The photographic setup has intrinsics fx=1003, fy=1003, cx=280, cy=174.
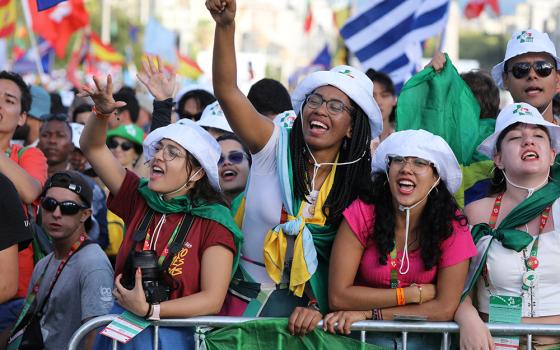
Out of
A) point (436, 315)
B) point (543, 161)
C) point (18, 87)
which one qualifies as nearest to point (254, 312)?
point (436, 315)

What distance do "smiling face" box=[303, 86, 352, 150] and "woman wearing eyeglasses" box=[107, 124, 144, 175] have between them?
3.61m

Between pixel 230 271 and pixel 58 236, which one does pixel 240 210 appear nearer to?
pixel 230 271

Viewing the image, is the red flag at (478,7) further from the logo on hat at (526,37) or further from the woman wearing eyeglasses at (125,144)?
the logo on hat at (526,37)

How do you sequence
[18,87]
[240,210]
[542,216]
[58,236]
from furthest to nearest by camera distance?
[18,87]
[58,236]
[240,210]
[542,216]

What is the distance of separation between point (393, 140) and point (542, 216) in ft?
2.77

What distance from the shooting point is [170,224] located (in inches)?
207

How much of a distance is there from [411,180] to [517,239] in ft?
1.96

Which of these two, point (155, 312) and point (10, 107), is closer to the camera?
point (155, 312)

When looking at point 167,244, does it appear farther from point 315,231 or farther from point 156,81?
point 156,81

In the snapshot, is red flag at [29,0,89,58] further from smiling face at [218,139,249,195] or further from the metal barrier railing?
the metal barrier railing

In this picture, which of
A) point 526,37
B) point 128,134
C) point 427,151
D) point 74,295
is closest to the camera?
point 427,151

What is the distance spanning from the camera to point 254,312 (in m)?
5.21

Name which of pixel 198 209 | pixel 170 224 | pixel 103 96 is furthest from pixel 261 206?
pixel 103 96

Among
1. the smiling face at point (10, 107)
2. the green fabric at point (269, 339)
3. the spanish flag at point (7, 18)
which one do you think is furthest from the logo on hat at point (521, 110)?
the spanish flag at point (7, 18)
